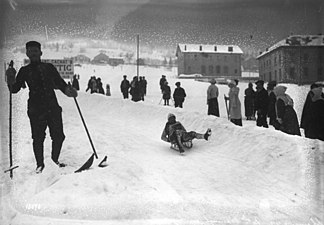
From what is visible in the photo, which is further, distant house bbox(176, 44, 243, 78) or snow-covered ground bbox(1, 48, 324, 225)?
distant house bbox(176, 44, 243, 78)

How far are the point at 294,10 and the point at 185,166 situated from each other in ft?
5.70

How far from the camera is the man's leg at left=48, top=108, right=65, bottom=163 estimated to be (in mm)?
3281

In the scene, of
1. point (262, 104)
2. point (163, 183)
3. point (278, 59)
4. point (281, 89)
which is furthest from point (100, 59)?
point (262, 104)

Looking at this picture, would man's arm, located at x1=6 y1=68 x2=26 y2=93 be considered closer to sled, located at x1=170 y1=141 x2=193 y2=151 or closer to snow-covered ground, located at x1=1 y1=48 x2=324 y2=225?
snow-covered ground, located at x1=1 y1=48 x2=324 y2=225

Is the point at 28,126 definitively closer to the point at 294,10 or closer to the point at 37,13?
the point at 37,13

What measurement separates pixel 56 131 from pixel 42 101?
36 centimetres

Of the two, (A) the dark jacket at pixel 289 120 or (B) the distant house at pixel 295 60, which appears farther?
(A) the dark jacket at pixel 289 120

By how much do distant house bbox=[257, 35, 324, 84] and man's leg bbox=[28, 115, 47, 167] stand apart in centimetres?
218

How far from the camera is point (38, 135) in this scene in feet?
10.2

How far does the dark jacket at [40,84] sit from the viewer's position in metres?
2.81

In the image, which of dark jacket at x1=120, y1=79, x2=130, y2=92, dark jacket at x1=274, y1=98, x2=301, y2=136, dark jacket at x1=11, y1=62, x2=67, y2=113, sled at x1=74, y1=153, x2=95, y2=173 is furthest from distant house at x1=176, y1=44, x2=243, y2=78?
dark jacket at x1=120, y1=79, x2=130, y2=92

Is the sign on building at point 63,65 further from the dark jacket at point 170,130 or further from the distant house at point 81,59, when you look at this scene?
the dark jacket at point 170,130

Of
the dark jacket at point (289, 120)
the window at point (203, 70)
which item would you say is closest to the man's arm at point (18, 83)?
the window at point (203, 70)

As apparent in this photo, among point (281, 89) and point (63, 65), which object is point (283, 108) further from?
point (63, 65)
